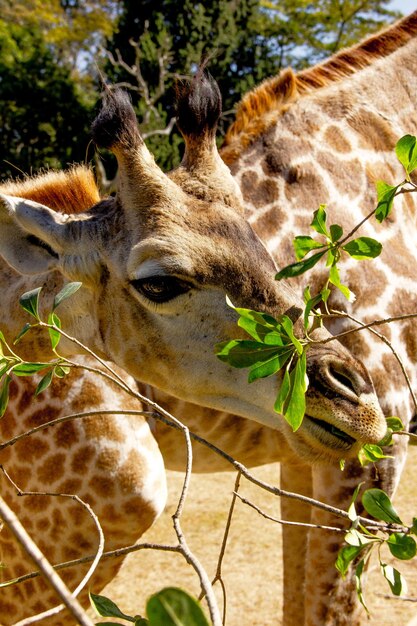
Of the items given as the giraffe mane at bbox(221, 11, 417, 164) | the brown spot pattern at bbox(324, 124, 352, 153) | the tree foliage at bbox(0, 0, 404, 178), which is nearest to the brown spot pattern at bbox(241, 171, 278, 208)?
the giraffe mane at bbox(221, 11, 417, 164)

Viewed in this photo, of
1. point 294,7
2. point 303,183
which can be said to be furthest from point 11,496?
point 294,7

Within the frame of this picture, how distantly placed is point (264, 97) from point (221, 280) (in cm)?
125

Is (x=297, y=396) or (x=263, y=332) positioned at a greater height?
(x=263, y=332)

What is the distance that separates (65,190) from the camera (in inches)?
109

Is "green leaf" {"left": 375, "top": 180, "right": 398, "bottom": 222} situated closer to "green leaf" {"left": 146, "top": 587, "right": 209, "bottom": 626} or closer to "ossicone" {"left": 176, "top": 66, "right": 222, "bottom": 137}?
"green leaf" {"left": 146, "top": 587, "right": 209, "bottom": 626}

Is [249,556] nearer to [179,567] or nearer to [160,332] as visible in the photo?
[179,567]

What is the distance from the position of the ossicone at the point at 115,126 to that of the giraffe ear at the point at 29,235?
0.31 metres

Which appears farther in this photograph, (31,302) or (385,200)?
(31,302)

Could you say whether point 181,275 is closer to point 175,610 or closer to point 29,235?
point 29,235

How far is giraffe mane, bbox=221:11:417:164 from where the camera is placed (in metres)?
3.02

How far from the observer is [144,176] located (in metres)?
2.28

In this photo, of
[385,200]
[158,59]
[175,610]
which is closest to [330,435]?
[385,200]

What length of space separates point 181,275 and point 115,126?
22.4 inches

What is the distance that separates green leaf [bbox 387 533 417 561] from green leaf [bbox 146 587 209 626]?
0.63 metres
